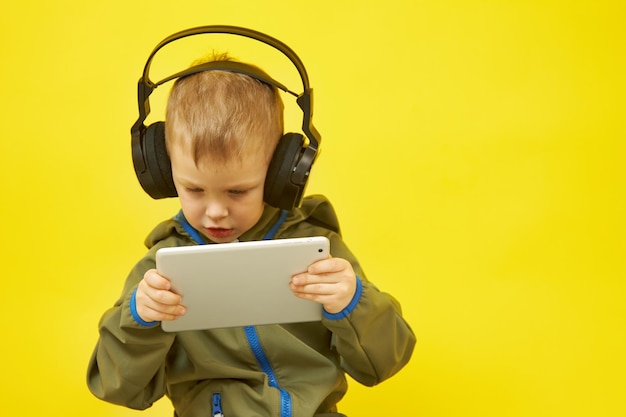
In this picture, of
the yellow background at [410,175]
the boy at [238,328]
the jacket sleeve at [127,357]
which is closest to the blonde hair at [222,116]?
the boy at [238,328]

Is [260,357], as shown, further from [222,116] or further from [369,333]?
[222,116]

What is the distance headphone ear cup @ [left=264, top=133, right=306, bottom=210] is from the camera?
158 centimetres

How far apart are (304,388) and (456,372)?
0.70 metres

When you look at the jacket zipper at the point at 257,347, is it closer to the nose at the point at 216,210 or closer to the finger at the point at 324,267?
the nose at the point at 216,210

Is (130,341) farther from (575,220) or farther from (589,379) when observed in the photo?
(575,220)

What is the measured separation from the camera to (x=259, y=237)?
5.63 feet

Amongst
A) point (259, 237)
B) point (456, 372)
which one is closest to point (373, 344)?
point (259, 237)

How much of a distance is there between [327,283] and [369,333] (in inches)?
6.3

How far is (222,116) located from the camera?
157cm

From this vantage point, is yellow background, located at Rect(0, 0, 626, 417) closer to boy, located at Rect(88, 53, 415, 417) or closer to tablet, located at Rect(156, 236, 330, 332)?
boy, located at Rect(88, 53, 415, 417)

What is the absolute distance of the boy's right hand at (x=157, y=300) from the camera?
4.83 ft

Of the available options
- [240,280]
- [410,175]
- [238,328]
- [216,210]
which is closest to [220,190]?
[216,210]

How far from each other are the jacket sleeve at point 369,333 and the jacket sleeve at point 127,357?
27 cm

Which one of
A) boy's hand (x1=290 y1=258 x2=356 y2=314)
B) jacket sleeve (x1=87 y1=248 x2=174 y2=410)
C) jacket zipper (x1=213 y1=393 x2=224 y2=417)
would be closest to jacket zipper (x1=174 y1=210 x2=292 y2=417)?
jacket zipper (x1=213 y1=393 x2=224 y2=417)
